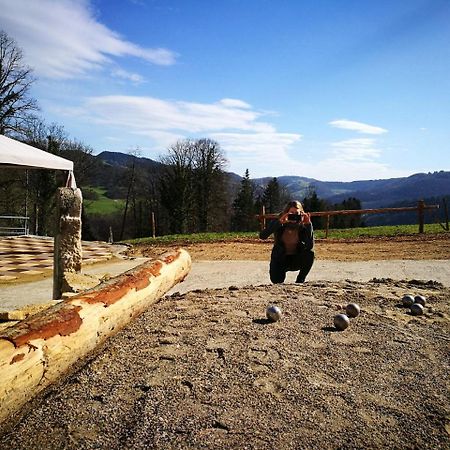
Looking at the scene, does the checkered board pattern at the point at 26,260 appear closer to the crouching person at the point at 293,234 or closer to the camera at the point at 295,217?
the crouching person at the point at 293,234

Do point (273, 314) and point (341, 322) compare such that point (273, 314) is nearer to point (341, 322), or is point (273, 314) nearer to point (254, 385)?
point (341, 322)

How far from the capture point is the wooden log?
8.04 ft

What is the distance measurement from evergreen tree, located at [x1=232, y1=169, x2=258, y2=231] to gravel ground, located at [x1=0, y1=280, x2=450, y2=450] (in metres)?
44.2

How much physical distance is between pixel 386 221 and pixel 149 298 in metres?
134

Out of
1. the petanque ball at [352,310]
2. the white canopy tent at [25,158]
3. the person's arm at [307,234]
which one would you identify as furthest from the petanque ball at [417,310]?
the white canopy tent at [25,158]

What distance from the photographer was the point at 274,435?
2.30 meters

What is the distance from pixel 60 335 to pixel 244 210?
47207 millimetres

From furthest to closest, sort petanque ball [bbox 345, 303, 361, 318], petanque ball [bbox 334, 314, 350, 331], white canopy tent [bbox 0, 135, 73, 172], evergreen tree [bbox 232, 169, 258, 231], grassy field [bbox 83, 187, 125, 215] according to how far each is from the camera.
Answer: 1. grassy field [bbox 83, 187, 125, 215]
2. evergreen tree [bbox 232, 169, 258, 231]
3. white canopy tent [bbox 0, 135, 73, 172]
4. petanque ball [bbox 345, 303, 361, 318]
5. petanque ball [bbox 334, 314, 350, 331]

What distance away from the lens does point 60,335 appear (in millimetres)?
2941

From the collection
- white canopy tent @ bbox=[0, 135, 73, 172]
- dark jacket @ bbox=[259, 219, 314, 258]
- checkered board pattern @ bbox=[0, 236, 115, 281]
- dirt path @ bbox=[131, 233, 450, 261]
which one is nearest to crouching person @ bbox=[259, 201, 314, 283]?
dark jacket @ bbox=[259, 219, 314, 258]

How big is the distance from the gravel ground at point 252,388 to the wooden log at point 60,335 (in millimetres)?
142

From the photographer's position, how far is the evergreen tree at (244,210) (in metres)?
48.8

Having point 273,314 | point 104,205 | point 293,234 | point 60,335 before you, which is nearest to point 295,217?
point 293,234

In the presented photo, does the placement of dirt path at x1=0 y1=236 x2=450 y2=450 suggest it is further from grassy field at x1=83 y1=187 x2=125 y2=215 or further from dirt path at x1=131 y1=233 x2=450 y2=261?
grassy field at x1=83 y1=187 x2=125 y2=215
